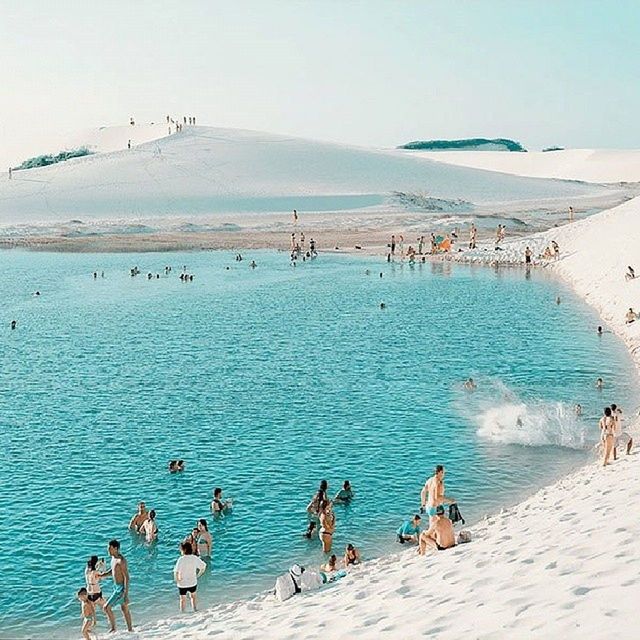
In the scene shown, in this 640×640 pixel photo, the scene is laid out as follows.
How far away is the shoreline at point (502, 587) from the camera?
33.5 feet

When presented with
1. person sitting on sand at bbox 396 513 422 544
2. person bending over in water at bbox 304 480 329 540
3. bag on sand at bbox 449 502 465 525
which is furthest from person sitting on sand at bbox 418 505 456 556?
person bending over in water at bbox 304 480 329 540

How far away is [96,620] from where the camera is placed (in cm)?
1493

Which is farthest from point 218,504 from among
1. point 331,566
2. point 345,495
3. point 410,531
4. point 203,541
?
point 410,531

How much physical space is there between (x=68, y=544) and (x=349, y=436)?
857 cm

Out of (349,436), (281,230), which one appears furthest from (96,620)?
(281,230)

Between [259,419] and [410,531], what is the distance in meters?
9.08

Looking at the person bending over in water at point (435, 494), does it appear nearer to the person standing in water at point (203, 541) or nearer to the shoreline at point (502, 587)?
the shoreline at point (502, 587)

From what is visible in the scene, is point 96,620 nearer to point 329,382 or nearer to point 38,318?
point 329,382

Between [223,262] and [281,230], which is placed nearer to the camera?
[223,262]

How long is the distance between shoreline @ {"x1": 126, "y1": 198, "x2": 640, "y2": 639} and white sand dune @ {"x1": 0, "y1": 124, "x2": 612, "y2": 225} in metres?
89.2

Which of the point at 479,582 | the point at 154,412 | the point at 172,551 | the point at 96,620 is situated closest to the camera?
the point at 479,582

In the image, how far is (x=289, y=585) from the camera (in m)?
14.4

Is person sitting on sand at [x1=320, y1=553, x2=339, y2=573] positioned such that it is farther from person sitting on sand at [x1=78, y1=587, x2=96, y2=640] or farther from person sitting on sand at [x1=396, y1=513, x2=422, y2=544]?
person sitting on sand at [x1=78, y1=587, x2=96, y2=640]

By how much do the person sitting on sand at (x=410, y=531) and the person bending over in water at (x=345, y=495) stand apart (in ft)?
7.10
